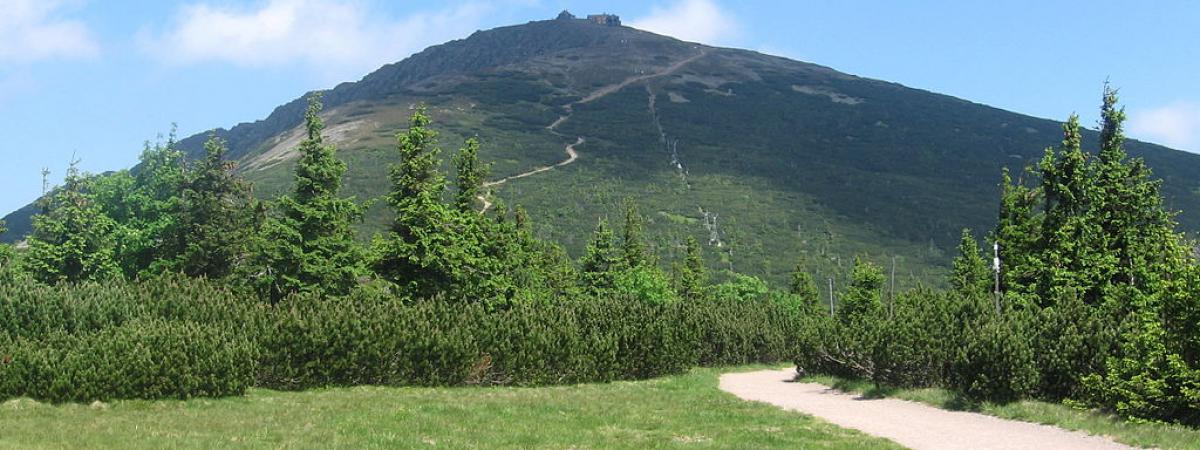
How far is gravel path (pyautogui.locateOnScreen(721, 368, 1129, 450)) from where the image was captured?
17.6m

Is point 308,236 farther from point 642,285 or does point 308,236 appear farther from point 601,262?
point 642,285

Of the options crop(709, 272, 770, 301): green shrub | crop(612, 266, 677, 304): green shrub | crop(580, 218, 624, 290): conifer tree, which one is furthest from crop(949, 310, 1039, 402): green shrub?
crop(709, 272, 770, 301): green shrub

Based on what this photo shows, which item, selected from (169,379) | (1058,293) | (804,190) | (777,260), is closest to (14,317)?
(169,379)

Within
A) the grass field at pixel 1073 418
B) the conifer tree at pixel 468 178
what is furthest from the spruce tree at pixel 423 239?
the grass field at pixel 1073 418

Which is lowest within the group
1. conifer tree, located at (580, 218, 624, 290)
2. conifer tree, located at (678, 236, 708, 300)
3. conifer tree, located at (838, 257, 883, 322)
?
conifer tree, located at (678, 236, 708, 300)

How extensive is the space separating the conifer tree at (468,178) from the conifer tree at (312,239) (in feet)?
21.6

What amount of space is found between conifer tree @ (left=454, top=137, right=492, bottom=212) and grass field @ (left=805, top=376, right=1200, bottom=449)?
22.5m

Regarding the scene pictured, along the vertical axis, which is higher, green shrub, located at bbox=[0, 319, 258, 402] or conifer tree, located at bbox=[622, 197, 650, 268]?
green shrub, located at bbox=[0, 319, 258, 402]

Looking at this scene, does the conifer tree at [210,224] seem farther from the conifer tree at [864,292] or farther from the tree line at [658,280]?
the conifer tree at [864,292]

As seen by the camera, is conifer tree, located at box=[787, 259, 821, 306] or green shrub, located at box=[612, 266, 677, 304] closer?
green shrub, located at box=[612, 266, 677, 304]

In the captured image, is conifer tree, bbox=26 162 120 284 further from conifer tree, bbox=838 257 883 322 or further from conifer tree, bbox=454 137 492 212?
conifer tree, bbox=838 257 883 322

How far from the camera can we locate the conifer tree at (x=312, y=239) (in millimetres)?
37656

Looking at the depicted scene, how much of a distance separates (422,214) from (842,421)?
21.4 m

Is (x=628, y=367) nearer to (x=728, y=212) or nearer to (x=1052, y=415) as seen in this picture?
(x=1052, y=415)
